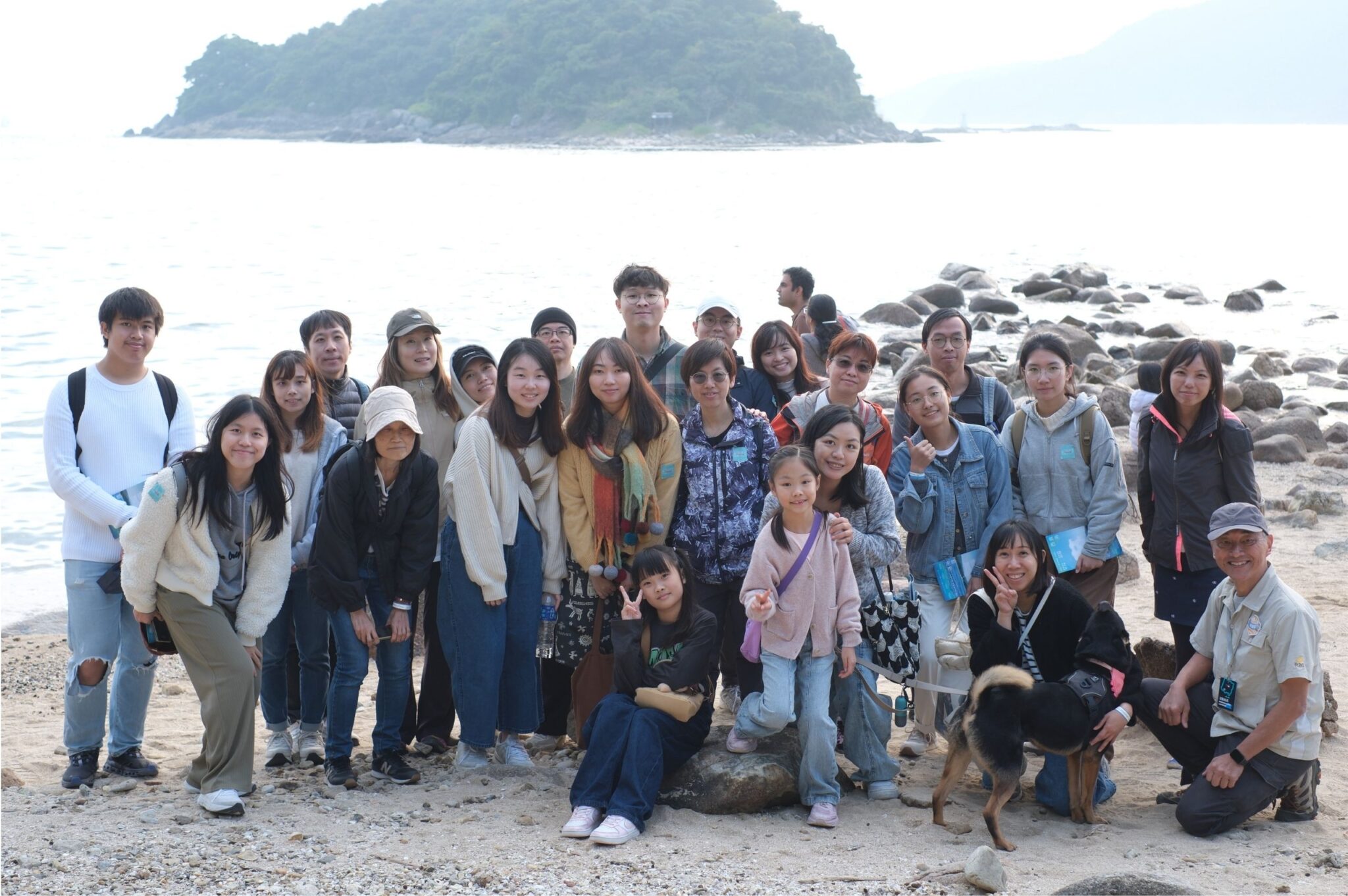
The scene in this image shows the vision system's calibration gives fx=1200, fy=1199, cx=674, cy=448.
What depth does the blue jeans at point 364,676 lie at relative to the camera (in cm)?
493

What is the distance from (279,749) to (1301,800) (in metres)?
4.19

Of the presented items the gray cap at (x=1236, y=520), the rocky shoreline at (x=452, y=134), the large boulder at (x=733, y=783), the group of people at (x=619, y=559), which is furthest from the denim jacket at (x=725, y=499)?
the rocky shoreline at (x=452, y=134)

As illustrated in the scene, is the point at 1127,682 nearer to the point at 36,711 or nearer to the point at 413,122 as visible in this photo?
the point at 36,711

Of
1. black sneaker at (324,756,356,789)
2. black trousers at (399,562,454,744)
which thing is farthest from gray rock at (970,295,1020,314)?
black sneaker at (324,756,356,789)

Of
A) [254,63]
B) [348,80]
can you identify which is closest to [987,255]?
[348,80]

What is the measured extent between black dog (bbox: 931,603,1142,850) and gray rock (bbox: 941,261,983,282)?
1013 inches

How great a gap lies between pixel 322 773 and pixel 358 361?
15035 mm

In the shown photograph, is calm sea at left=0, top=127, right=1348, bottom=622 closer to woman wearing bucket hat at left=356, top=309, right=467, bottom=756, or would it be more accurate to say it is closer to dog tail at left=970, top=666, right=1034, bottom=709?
woman wearing bucket hat at left=356, top=309, right=467, bottom=756

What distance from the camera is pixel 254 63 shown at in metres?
115

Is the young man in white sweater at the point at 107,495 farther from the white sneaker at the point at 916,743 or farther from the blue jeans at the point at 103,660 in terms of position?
the white sneaker at the point at 916,743

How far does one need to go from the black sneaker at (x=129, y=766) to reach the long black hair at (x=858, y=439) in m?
3.12

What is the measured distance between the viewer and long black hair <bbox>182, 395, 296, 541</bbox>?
458 centimetres

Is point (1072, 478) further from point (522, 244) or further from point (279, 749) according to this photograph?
point (522, 244)

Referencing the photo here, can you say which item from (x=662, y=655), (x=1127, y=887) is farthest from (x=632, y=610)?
(x=1127, y=887)
